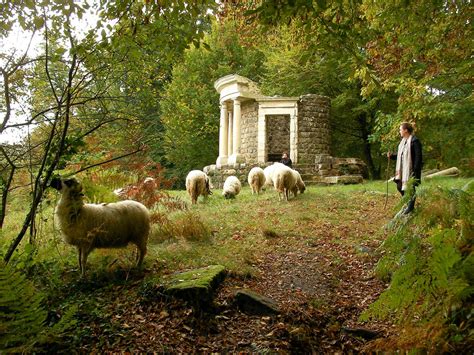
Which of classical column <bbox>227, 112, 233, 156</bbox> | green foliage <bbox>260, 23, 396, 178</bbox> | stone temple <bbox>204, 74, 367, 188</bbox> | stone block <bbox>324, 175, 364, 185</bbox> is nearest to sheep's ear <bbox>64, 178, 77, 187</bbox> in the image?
stone block <bbox>324, 175, 364, 185</bbox>

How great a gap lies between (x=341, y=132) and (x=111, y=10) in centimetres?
2266

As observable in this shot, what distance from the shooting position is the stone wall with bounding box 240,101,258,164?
22219 millimetres

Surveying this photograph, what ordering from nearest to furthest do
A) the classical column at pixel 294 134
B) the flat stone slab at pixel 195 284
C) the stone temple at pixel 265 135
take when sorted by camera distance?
the flat stone slab at pixel 195 284
the stone temple at pixel 265 135
the classical column at pixel 294 134

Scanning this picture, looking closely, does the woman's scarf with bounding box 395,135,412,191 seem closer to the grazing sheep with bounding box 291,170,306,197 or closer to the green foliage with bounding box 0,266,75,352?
the grazing sheep with bounding box 291,170,306,197

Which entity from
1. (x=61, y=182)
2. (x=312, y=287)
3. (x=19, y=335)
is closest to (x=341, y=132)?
(x=312, y=287)

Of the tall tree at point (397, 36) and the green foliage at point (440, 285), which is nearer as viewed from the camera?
the green foliage at point (440, 285)

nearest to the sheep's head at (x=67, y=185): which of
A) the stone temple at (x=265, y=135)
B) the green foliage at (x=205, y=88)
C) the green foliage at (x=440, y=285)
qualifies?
the green foliage at (x=440, y=285)

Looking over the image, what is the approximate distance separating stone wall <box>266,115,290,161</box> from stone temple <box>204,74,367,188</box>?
10.2ft

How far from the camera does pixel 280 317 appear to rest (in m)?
4.30

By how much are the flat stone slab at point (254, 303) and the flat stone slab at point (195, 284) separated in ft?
1.11

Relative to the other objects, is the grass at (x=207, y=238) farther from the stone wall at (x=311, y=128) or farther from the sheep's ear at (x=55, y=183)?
the stone wall at (x=311, y=128)

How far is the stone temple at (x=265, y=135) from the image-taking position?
19.9m

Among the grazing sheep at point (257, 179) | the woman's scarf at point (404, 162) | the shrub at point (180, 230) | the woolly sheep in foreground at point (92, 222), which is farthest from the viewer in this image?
the grazing sheep at point (257, 179)

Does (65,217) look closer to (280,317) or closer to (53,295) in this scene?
(53,295)
